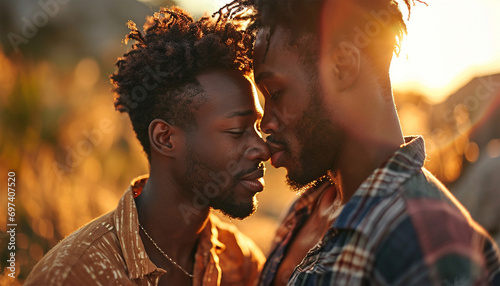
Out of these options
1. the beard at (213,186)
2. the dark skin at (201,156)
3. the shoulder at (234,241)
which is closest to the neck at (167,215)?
the dark skin at (201,156)

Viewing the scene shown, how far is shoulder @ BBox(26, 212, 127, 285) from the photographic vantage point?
2617 mm

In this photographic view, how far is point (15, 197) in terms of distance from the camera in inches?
216

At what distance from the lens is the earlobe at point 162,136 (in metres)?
3.28

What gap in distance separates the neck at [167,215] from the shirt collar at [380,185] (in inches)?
50.2

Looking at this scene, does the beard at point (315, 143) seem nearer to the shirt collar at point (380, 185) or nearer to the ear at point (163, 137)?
the shirt collar at point (380, 185)

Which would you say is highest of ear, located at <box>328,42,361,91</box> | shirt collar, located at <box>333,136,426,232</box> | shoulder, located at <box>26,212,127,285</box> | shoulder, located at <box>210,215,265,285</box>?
ear, located at <box>328,42,361,91</box>

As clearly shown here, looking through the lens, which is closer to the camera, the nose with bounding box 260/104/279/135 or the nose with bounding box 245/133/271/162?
the nose with bounding box 260/104/279/135

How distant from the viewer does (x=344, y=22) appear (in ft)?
8.77

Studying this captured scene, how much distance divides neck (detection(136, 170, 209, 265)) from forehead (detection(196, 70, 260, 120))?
1.77ft

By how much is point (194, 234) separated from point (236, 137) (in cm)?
81

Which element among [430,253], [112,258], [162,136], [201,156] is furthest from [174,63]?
[430,253]

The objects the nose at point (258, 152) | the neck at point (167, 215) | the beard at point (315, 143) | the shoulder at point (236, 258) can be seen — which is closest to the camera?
the beard at point (315, 143)

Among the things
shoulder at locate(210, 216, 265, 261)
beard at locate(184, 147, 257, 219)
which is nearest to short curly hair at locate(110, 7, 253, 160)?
→ beard at locate(184, 147, 257, 219)

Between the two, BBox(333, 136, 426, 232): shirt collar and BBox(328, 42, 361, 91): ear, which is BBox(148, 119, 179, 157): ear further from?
BBox(333, 136, 426, 232): shirt collar
